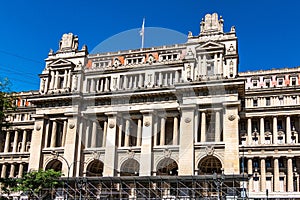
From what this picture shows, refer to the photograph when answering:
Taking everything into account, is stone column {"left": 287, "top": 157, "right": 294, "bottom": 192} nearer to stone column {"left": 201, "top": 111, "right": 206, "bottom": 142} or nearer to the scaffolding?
the scaffolding

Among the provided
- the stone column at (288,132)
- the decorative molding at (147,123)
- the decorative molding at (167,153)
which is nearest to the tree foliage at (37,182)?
the decorative molding at (147,123)

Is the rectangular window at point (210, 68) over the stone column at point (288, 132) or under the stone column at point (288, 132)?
over

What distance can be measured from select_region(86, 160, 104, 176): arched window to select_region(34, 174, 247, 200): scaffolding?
14.0 ft

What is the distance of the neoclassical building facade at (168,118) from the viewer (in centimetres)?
6281

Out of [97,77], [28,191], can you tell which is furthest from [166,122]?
[28,191]

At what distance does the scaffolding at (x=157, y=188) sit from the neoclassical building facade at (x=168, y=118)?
0.38 meters

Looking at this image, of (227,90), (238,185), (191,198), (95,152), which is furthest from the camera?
(95,152)

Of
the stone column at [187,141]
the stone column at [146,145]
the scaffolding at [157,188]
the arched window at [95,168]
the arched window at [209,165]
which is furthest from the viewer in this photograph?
the arched window at [95,168]

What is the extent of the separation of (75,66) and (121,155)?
61.1 ft

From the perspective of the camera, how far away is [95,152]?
224 feet

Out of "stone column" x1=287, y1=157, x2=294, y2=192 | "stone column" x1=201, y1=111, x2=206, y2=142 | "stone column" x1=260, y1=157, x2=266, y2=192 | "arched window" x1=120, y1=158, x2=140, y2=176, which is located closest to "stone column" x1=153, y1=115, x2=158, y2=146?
"arched window" x1=120, y1=158, x2=140, y2=176

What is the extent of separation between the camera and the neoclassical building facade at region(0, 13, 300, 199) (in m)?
62.8

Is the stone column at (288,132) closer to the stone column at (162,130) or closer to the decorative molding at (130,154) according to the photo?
the stone column at (162,130)

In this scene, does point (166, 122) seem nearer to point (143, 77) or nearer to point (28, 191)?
point (143, 77)
